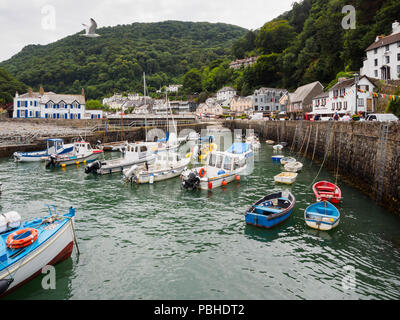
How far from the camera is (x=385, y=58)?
43656 mm

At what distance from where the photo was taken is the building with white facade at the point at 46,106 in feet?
199

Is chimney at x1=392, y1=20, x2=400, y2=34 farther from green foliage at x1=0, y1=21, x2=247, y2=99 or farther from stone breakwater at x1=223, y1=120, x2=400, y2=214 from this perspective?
green foliage at x1=0, y1=21, x2=247, y2=99

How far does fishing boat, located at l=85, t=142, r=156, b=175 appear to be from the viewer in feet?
87.9

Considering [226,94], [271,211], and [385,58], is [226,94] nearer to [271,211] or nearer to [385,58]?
[385,58]

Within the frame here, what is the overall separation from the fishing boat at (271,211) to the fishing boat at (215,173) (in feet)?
19.6

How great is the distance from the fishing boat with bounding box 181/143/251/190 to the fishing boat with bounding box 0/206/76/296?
10683mm

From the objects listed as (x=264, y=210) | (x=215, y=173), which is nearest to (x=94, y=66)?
(x=215, y=173)

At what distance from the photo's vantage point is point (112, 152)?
44.1 meters

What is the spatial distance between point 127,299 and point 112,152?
1496 inches

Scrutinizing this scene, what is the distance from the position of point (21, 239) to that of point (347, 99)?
43785 millimetres

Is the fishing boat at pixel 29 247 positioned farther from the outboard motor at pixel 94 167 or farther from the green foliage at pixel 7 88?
the green foliage at pixel 7 88

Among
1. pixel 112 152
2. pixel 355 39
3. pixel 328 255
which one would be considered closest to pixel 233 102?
pixel 355 39

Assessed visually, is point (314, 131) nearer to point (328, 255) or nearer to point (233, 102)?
point (328, 255)

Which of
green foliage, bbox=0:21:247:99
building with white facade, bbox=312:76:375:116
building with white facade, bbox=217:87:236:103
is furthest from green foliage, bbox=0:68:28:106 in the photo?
building with white facade, bbox=312:76:375:116
